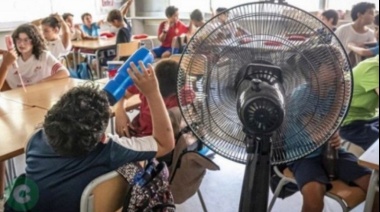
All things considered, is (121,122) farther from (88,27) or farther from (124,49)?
(88,27)

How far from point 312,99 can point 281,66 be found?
84 millimetres

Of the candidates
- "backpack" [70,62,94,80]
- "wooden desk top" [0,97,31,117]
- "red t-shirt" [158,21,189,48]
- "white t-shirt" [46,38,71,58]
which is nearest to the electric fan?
"wooden desk top" [0,97,31,117]

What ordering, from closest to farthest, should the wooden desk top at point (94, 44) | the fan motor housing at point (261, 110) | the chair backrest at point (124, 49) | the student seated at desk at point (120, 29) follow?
the fan motor housing at point (261, 110) < the chair backrest at point (124, 49) < the student seated at desk at point (120, 29) < the wooden desk top at point (94, 44)

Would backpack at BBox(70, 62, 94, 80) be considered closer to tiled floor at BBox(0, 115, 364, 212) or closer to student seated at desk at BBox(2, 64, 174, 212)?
tiled floor at BBox(0, 115, 364, 212)

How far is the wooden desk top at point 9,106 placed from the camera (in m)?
1.75

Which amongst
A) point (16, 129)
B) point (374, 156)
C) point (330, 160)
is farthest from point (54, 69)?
point (374, 156)

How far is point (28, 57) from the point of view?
229 centimetres

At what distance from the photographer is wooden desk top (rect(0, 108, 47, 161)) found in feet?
4.27

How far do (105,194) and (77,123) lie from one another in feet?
0.67

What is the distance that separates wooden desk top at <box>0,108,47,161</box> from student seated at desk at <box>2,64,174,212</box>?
31 centimetres

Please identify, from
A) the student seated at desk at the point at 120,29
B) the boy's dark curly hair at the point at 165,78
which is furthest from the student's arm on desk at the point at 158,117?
the student seated at desk at the point at 120,29

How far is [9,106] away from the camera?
1821 millimetres

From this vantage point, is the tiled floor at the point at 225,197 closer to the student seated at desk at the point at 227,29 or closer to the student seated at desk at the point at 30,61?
the student seated at desk at the point at 30,61

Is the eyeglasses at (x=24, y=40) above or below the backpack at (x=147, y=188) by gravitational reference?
above
